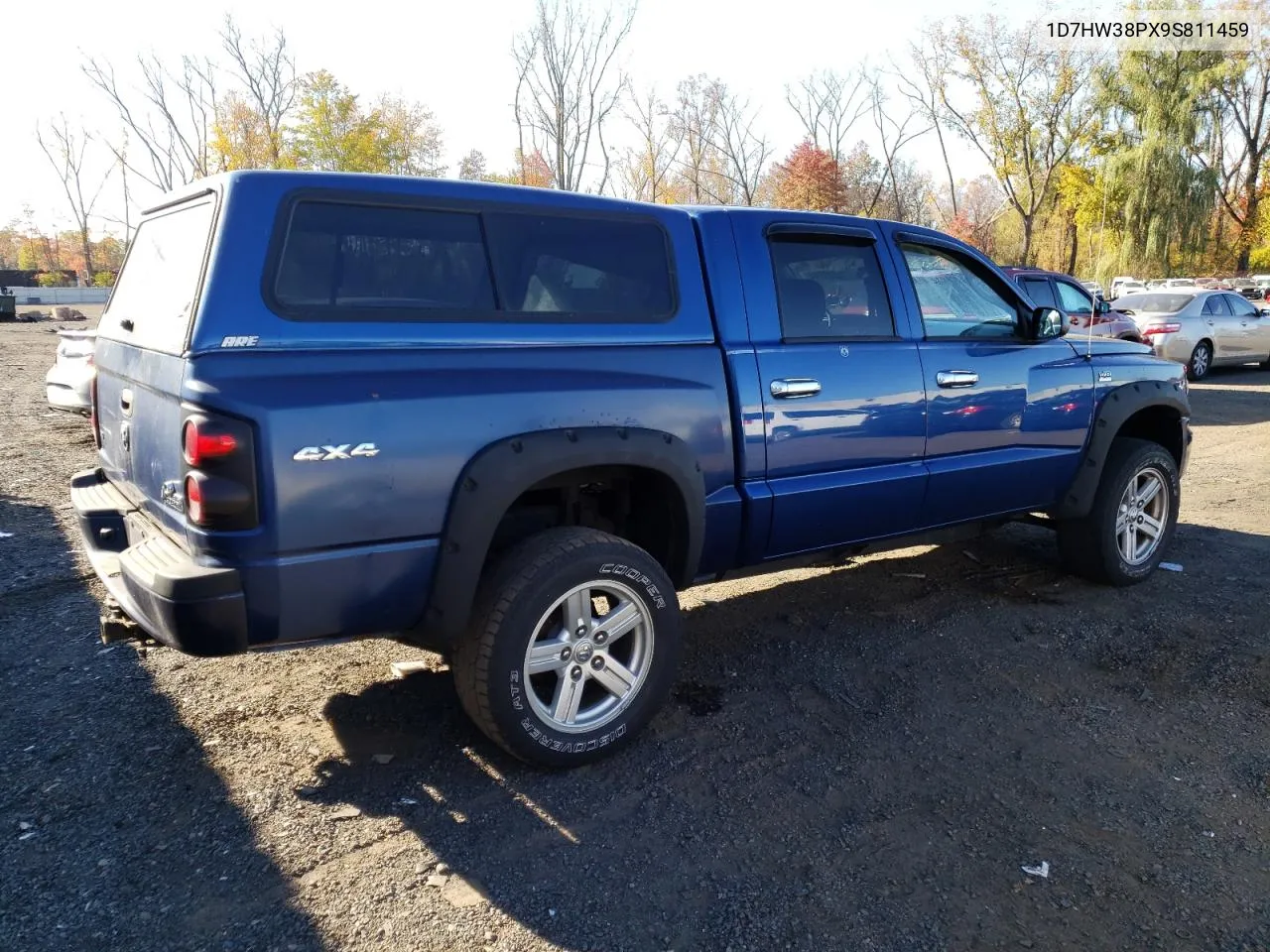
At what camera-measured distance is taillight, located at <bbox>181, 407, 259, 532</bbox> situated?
253 centimetres

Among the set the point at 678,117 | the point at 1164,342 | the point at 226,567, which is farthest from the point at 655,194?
the point at 226,567

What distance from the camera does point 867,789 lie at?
313cm

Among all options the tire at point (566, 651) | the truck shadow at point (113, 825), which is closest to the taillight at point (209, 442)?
the tire at point (566, 651)

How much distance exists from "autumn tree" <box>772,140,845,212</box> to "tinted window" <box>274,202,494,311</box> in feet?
130

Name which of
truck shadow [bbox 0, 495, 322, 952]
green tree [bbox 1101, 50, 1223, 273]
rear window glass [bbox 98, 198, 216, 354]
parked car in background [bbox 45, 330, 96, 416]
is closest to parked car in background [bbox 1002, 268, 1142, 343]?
parked car in background [bbox 45, 330, 96, 416]

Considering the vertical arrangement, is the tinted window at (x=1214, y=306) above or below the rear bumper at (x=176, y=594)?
above

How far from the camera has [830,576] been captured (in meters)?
5.51

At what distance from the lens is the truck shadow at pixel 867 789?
2.54 meters

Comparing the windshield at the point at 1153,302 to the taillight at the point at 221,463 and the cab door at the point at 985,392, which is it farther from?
the taillight at the point at 221,463

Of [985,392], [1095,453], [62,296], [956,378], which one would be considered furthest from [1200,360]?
[62,296]

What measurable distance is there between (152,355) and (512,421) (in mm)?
1175

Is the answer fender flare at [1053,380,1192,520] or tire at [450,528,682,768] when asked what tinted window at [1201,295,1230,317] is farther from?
tire at [450,528,682,768]

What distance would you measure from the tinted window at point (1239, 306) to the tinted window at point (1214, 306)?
14 cm

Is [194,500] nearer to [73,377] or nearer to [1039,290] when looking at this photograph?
[73,377]
